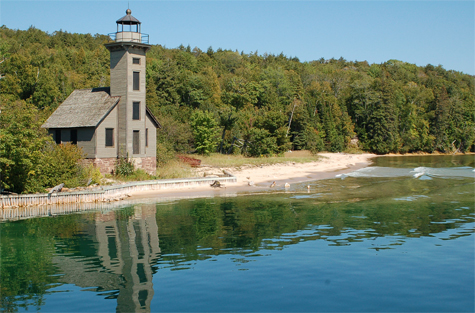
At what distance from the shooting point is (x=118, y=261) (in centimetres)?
1550

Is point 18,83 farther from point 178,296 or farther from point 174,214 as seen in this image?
point 178,296

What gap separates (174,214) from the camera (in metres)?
23.9

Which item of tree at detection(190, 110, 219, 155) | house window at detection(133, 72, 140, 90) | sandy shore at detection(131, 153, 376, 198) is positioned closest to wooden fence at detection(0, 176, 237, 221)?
sandy shore at detection(131, 153, 376, 198)

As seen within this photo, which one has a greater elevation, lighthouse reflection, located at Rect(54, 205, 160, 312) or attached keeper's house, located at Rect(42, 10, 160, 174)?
attached keeper's house, located at Rect(42, 10, 160, 174)

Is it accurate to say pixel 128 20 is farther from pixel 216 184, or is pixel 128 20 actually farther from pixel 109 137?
pixel 216 184

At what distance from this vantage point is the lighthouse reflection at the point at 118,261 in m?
12.6

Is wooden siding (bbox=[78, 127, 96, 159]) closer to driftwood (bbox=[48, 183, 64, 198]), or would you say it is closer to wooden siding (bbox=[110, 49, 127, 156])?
wooden siding (bbox=[110, 49, 127, 156])

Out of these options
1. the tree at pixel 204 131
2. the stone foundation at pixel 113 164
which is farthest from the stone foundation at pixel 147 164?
the tree at pixel 204 131

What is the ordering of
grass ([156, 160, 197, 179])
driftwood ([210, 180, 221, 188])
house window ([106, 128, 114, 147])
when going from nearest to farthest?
1. house window ([106, 128, 114, 147])
2. driftwood ([210, 180, 221, 188])
3. grass ([156, 160, 197, 179])

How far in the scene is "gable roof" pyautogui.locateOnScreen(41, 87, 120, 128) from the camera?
1323 inches

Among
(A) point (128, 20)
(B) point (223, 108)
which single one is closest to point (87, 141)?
(A) point (128, 20)

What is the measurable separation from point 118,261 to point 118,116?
20630 mm

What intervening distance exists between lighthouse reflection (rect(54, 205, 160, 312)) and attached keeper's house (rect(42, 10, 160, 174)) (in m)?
12.0

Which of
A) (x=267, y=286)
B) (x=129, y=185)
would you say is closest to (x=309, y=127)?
(x=129, y=185)
